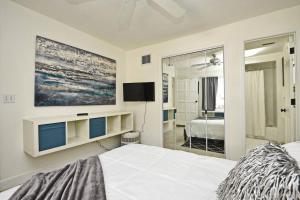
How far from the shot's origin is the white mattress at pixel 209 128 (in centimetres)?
258

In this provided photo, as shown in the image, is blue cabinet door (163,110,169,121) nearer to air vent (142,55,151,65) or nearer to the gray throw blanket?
air vent (142,55,151,65)

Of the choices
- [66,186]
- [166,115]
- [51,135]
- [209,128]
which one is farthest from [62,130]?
[209,128]

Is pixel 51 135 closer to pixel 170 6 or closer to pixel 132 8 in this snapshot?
pixel 132 8

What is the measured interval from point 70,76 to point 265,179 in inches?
103

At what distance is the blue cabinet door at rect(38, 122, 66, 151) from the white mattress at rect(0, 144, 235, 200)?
841mm

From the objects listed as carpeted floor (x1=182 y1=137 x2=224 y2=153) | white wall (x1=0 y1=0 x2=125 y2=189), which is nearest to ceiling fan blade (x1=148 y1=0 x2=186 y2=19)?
white wall (x1=0 y1=0 x2=125 y2=189)

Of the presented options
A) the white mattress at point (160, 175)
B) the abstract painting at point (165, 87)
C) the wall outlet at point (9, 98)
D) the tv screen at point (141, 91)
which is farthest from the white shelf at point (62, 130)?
the abstract painting at point (165, 87)

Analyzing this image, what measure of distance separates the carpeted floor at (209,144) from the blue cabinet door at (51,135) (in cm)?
217

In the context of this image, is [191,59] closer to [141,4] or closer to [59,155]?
[141,4]

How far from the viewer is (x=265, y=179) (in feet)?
1.93

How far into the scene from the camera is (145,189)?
0.95 metres

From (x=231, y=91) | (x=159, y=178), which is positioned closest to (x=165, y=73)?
(x=231, y=91)

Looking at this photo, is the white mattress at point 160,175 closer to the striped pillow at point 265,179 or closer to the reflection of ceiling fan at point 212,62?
the striped pillow at point 265,179

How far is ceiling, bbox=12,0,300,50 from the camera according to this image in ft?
6.13
